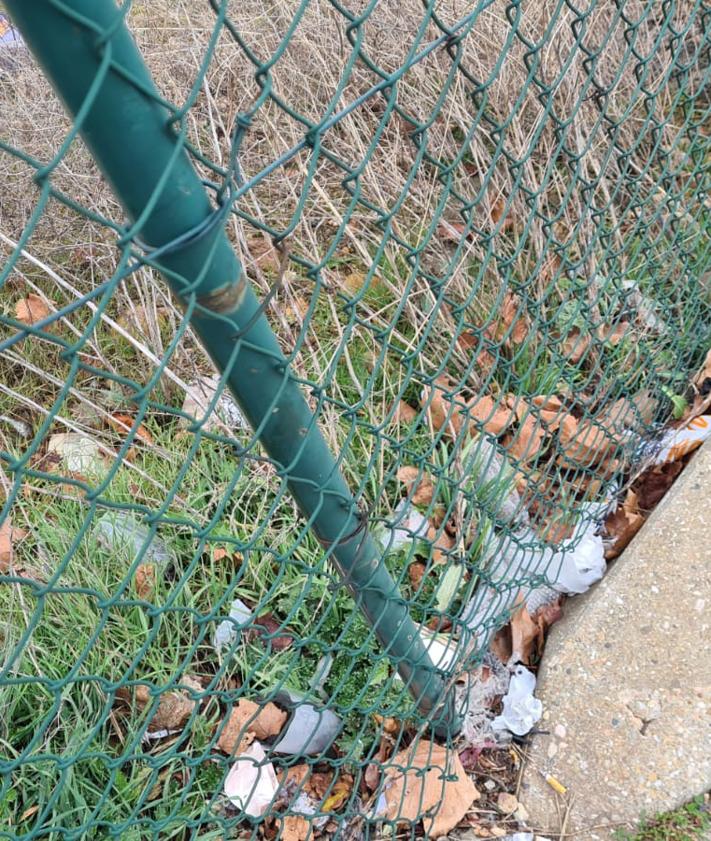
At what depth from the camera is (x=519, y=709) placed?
6.80ft

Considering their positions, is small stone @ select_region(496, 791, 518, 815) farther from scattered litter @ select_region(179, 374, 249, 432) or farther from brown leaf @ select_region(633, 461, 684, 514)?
scattered litter @ select_region(179, 374, 249, 432)

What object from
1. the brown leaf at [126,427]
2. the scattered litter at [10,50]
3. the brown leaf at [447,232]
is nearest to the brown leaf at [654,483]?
the brown leaf at [447,232]


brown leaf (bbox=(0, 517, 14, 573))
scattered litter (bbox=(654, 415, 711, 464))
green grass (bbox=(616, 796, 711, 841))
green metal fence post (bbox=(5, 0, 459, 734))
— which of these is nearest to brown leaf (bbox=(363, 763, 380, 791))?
green grass (bbox=(616, 796, 711, 841))

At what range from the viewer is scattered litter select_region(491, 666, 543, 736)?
2.06 meters

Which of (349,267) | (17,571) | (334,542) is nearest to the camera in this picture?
(334,542)

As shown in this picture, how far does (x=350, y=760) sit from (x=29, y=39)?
63.4 inches

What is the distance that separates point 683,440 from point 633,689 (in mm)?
919

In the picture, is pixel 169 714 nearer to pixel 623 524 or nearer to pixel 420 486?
pixel 420 486

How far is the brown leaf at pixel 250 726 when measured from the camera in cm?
201

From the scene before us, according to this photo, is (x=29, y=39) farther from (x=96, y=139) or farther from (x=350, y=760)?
(x=350, y=760)

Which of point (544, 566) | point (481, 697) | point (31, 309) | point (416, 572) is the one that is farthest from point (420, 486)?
point (31, 309)

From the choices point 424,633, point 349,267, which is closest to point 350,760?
point 424,633

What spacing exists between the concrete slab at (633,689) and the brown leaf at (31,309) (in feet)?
7.50

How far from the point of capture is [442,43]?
4.20 ft
